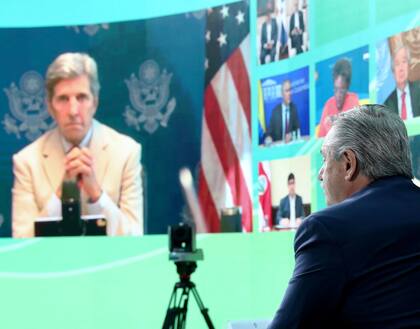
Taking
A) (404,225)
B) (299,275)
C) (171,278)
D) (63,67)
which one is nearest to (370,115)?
(404,225)

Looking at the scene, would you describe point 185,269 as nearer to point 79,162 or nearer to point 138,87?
point 79,162

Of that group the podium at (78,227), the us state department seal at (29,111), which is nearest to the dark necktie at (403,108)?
the podium at (78,227)

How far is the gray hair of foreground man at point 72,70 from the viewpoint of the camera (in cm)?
577

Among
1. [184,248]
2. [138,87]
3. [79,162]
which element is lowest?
[184,248]

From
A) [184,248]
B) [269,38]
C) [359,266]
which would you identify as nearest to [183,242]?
[184,248]

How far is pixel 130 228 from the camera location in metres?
5.64

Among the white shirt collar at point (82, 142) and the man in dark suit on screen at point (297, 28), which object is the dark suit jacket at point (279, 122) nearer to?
the man in dark suit on screen at point (297, 28)

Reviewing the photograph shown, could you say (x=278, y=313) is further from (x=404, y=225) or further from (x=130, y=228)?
(x=130, y=228)

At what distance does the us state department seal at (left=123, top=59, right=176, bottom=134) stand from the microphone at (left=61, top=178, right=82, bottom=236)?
68 cm

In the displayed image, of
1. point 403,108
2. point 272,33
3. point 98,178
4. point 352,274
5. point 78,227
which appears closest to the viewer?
point 352,274

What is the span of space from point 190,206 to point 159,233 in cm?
32

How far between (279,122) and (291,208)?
0.64m

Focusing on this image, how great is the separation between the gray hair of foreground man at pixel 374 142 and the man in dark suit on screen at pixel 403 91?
2.86m

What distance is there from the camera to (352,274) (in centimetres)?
104
